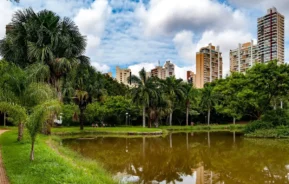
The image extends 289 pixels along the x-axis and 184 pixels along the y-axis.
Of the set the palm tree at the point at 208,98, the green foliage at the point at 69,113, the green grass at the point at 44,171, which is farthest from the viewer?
the palm tree at the point at 208,98

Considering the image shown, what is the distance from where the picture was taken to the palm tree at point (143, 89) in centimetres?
3294

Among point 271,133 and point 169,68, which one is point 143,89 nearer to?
point 271,133

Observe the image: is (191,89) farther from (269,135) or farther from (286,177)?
(286,177)

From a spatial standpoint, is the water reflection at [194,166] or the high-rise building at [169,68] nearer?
the water reflection at [194,166]

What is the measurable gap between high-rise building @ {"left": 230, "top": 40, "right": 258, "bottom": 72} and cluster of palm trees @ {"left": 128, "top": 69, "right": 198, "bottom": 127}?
46689 mm

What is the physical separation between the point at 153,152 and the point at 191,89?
2761cm

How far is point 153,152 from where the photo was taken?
1597 centimetres

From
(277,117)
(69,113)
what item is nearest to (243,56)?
(277,117)

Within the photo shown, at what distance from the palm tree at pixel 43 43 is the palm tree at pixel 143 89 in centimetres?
1364

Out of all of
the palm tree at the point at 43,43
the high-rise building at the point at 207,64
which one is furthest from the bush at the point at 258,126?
the high-rise building at the point at 207,64

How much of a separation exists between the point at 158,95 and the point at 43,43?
18.5 metres

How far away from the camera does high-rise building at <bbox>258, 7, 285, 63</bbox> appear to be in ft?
255

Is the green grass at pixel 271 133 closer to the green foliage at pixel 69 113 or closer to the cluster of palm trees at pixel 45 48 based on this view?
the cluster of palm trees at pixel 45 48

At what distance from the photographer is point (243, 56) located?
8644 centimetres
